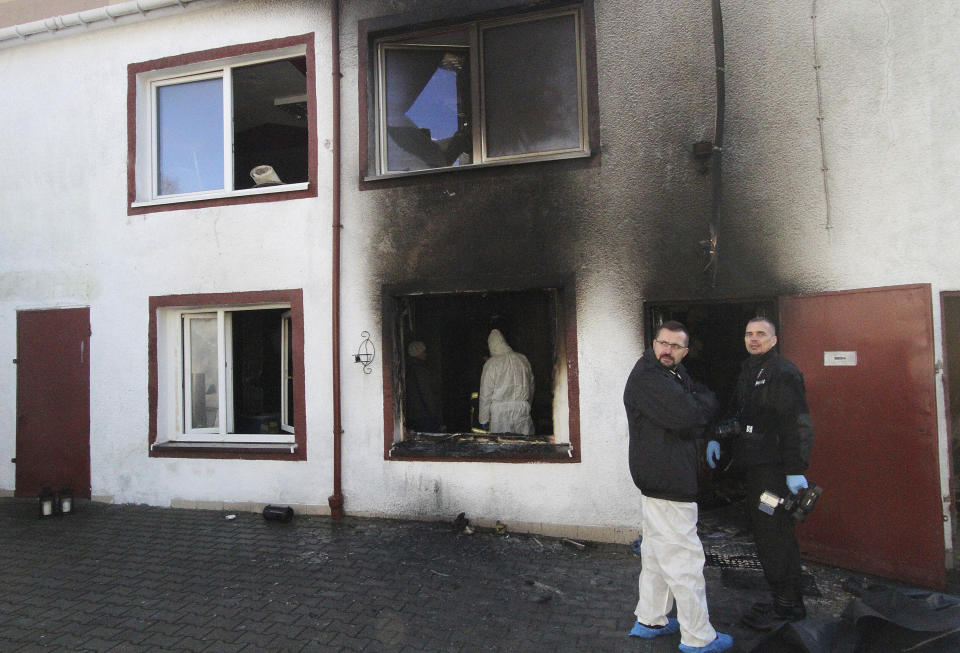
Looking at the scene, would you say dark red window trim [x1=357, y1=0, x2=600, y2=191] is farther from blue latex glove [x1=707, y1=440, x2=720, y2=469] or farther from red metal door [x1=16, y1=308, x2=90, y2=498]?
red metal door [x1=16, y1=308, x2=90, y2=498]

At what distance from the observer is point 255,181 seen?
21.7 feet

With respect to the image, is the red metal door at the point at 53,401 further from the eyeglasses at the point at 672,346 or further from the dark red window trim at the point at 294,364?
the eyeglasses at the point at 672,346

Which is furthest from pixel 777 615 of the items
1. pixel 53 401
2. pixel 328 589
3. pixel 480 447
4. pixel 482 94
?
pixel 53 401

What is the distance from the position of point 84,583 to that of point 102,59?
5861 millimetres

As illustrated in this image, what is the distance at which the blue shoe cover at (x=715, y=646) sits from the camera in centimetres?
328

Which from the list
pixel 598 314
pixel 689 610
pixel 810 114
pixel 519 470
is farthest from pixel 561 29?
pixel 689 610

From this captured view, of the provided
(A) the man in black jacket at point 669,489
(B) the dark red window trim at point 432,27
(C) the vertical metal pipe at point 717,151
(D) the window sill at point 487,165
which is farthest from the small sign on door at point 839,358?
(D) the window sill at point 487,165

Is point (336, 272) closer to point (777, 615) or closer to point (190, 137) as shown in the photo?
point (190, 137)

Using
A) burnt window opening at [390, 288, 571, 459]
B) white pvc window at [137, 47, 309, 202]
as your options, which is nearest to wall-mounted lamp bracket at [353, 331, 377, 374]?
burnt window opening at [390, 288, 571, 459]

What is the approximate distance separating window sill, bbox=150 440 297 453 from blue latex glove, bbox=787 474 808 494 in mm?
4642

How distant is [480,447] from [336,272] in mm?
2324

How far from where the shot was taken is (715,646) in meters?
3.31

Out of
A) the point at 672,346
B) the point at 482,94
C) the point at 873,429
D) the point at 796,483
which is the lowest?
the point at 796,483

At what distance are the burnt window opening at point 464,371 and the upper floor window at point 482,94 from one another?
1474 mm
